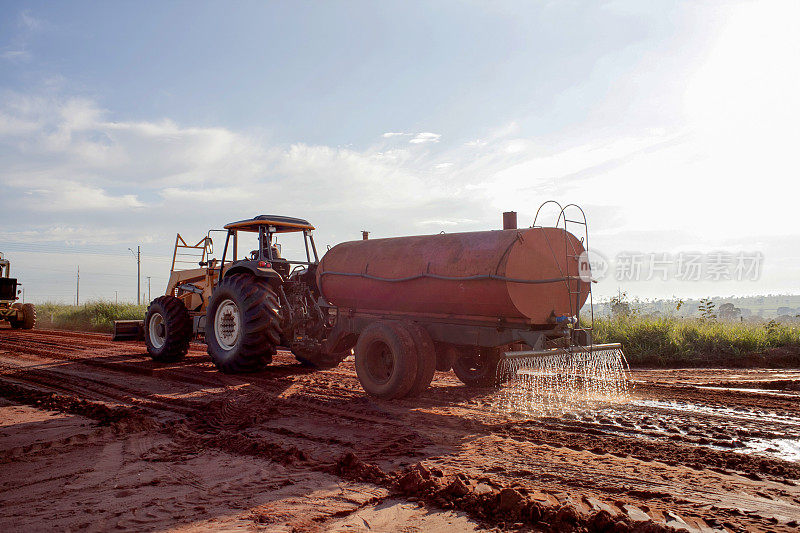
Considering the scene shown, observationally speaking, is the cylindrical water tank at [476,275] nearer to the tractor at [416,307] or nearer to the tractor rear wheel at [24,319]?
the tractor at [416,307]

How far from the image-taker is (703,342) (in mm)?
11164

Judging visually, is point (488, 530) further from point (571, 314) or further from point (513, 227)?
point (513, 227)

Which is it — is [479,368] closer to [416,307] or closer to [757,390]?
[416,307]

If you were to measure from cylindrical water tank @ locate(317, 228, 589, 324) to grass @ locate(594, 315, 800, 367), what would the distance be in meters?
5.29

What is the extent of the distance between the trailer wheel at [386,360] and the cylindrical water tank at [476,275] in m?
0.50

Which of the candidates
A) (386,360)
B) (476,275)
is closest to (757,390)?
(476,275)

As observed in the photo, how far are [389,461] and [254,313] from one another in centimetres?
463

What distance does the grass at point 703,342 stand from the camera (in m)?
10.5

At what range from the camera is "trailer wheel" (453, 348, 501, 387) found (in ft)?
23.4

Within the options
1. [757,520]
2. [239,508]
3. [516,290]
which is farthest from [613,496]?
[516,290]

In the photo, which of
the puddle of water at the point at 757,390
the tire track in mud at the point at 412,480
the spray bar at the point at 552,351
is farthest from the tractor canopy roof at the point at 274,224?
the puddle of water at the point at 757,390

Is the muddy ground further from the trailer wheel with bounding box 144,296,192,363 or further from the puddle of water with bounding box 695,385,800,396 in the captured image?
the trailer wheel with bounding box 144,296,192,363

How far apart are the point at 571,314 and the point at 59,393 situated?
6.81 meters

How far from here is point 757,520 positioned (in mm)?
3035
